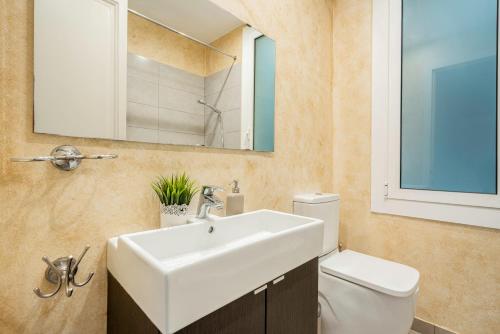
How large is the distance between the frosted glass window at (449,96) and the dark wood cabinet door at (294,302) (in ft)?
3.56

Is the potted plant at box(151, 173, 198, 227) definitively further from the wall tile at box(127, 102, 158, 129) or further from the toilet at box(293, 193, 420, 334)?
the toilet at box(293, 193, 420, 334)

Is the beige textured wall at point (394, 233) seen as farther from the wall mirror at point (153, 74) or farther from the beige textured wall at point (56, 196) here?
the beige textured wall at point (56, 196)

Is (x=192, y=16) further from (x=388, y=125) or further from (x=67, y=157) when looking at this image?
(x=388, y=125)

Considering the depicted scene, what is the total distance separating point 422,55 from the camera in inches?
58.4

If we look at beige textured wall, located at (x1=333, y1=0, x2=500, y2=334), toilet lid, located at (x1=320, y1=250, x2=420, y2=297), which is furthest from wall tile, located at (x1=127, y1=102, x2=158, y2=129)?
beige textured wall, located at (x1=333, y1=0, x2=500, y2=334)

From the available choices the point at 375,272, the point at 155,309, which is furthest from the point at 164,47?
the point at 375,272

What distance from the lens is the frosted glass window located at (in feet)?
4.22

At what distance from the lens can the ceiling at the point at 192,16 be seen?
0.89 metres

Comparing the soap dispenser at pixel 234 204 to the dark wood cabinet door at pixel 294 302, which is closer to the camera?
the dark wood cabinet door at pixel 294 302

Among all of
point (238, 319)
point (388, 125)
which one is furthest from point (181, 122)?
point (388, 125)

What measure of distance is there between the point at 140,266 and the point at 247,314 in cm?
33

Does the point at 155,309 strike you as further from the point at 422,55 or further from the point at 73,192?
the point at 422,55

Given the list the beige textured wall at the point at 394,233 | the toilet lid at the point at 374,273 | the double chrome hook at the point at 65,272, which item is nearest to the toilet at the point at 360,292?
the toilet lid at the point at 374,273

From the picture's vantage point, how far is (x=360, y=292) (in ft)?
3.72
